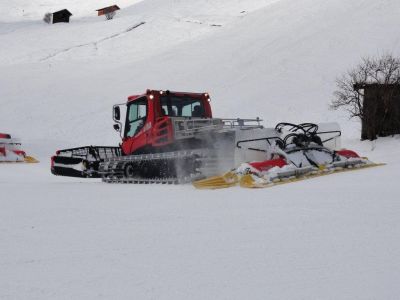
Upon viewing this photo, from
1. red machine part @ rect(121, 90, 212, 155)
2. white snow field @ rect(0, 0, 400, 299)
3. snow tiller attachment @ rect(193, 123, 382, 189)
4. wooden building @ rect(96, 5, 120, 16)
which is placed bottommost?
white snow field @ rect(0, 0, 400, 299)

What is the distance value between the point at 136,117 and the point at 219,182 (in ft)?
12.3

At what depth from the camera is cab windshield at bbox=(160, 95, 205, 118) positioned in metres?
11.4

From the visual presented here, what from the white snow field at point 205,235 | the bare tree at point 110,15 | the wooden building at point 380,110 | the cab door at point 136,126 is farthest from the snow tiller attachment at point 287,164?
the bare tree at point 110,15

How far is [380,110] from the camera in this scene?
17453 millimetres

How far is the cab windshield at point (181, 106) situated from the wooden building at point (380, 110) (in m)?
8.25

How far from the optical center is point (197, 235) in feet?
15.6

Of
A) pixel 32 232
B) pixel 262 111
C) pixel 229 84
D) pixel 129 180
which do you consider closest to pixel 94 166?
pixel 129 180

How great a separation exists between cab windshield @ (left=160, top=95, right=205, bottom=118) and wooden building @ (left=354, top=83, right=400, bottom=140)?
8250mm

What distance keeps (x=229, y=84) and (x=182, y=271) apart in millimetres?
29130

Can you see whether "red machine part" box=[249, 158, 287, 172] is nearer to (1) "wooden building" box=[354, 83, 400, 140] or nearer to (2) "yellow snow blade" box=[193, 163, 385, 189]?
(2) "yellow snow blade" box=[193, 163, 385, 189]

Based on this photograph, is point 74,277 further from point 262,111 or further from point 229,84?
point 229,84

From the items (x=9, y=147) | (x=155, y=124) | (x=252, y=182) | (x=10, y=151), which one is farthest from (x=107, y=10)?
(x=252, y=182)

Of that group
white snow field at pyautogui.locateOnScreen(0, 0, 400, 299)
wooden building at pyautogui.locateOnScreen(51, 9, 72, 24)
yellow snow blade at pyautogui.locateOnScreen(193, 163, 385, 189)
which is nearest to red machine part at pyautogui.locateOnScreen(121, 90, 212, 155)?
white snow field at pyautogui.locateOnScreen(0, 0, 400, 299)

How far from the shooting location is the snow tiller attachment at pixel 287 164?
8641mm
